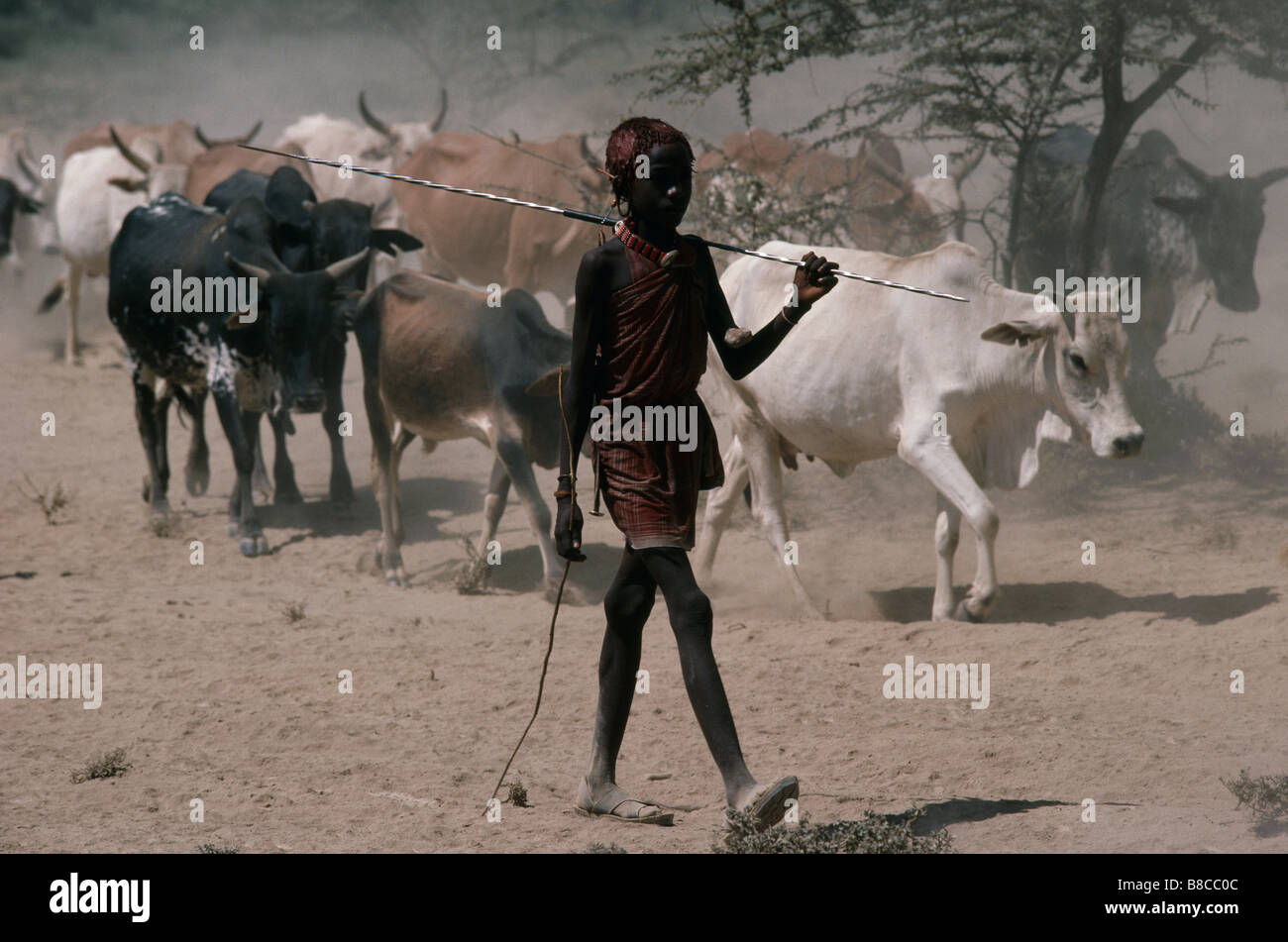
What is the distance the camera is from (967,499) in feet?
22.8

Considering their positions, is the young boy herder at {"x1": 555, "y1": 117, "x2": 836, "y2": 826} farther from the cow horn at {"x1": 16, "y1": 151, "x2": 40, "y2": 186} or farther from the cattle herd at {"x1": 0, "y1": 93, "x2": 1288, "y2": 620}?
the cow horn at {"x1": 16, "y1": 151, "x2": 40, "y2": 186}

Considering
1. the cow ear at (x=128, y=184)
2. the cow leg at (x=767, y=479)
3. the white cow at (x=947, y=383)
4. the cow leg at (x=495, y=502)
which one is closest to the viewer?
the white cow at (x=947, y=383)

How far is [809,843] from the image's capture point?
13.1 feet

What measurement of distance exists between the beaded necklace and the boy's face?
0.06 m

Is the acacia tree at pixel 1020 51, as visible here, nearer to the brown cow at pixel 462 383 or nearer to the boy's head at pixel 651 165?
the brown cow at pixel 462 383

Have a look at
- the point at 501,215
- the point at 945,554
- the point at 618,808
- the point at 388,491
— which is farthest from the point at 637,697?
the point at 501,215

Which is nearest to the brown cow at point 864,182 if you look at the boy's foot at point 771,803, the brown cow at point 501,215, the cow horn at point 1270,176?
the brown cow at point 501,215

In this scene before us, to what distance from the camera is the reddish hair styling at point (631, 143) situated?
4.21 meters

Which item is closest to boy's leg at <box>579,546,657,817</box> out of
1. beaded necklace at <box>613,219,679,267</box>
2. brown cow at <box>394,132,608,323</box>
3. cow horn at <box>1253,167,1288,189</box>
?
beaded necklace at <box>613,219,679,267</box>

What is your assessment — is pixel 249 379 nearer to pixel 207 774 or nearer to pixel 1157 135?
pixel 207 774

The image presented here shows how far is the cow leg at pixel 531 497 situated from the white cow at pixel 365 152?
9.06m

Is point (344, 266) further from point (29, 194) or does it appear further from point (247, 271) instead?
point (29, 194)

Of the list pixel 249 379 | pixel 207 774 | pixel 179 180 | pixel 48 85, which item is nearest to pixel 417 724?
pixel 207 774

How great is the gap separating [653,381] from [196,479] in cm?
768
